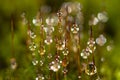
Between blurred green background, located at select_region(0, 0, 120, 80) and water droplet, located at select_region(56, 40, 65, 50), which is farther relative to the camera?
blurred green background, located at select_region(0, 0, 120, 80)

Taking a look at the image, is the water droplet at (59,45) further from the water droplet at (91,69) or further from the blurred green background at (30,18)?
the blurred green background at (30,18)

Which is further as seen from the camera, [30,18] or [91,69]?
[30,18]

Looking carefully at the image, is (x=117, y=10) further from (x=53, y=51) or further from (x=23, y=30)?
(x=53, y=51)

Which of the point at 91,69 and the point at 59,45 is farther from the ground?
the point at 59,45

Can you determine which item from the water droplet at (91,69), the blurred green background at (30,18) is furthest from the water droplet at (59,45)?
the blurred green background at (30,18)

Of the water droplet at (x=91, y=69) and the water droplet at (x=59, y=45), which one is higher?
the water droplet at (x=59, y=45)

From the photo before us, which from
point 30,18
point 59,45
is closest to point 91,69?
point 59,45

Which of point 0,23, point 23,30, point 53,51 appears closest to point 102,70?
point 53,51

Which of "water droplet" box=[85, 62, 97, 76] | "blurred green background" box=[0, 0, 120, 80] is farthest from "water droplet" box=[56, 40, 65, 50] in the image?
"blurred green background" box=[0, 0, 120, 80]

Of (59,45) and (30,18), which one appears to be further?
(30,18)

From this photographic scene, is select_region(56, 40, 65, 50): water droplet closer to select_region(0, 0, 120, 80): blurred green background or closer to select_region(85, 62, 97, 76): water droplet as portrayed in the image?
select_region(85, 62, 97, 76): water droplet

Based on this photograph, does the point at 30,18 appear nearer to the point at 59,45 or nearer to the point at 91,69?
the point at 59,45
